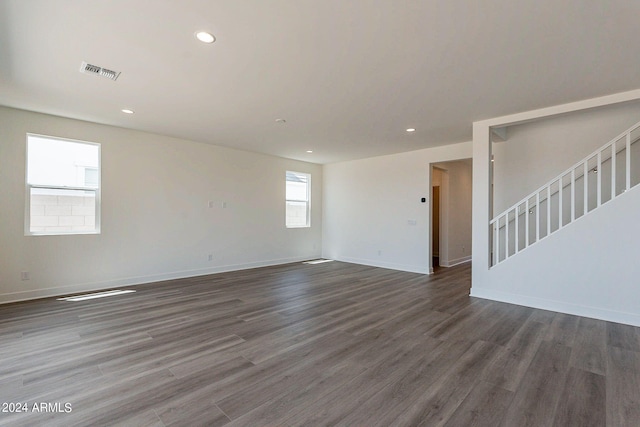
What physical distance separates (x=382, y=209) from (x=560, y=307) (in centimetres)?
387

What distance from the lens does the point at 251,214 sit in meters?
6.80

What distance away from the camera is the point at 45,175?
4391 millimetres

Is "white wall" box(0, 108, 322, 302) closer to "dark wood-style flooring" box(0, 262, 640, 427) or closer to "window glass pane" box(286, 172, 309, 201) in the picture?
"window glass pane" box(286, 172, 309, 201)

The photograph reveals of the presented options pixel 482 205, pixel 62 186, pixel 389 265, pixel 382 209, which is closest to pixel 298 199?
pixel 382 209

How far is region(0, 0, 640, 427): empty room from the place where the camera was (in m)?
2.04

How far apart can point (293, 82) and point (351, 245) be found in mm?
5183

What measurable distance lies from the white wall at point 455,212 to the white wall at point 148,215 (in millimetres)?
3874

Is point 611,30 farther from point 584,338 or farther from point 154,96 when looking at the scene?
point 154,96

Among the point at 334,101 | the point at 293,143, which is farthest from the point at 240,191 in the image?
the point at 334,101

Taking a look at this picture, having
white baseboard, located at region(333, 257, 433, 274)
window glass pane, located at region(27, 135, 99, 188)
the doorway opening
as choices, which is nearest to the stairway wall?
white baseboard, located at region(333, 257, 433, 274)

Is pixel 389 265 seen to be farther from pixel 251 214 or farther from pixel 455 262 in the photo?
pixel 251 214

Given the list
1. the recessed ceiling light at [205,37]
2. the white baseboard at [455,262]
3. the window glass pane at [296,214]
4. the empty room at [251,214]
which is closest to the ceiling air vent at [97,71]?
the empty room at [251,214]

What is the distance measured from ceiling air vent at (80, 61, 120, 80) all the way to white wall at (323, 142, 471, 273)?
5.43m

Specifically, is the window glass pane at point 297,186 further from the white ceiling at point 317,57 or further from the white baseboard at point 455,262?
the white baseboard at point 455,262
